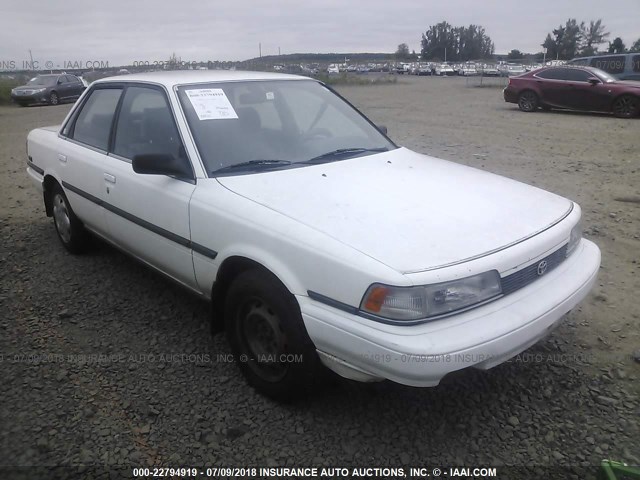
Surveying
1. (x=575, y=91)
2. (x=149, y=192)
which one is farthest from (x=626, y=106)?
(x=149, y=192)

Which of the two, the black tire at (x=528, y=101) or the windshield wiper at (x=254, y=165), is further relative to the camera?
the black tire at (x=528, y=101)

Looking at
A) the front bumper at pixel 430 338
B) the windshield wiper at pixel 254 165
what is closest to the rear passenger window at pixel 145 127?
the windshield wiper at pixel 254 165

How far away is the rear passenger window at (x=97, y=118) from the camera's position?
3788 millimetres

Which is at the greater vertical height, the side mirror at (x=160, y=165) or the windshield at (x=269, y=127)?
the windshield at (x=269, y=127)

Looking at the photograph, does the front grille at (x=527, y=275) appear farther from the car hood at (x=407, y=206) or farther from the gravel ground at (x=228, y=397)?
the gravel ground at (x=228, y=397)

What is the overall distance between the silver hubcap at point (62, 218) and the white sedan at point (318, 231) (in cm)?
64

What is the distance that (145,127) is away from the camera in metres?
3.40

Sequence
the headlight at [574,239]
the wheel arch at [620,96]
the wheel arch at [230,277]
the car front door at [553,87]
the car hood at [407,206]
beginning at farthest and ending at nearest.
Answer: the car front door at [553,87] → the wheel arch at [620,96] → the headlight at [574,239] → the wheel arch at [230,277] → the car hood at [407,206]

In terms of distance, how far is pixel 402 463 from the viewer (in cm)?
225

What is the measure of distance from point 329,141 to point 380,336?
5.50ft

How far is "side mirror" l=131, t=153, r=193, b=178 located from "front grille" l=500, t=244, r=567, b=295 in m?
1.72

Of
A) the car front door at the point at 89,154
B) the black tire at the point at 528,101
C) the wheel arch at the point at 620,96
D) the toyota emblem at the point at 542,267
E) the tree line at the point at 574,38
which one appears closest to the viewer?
the toyota emblem at the point at 542,267

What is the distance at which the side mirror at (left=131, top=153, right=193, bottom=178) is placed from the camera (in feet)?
9.17

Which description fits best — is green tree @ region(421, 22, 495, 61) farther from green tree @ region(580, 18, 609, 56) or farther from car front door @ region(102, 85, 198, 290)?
car front door @ region(102, 85, 198, 290)
